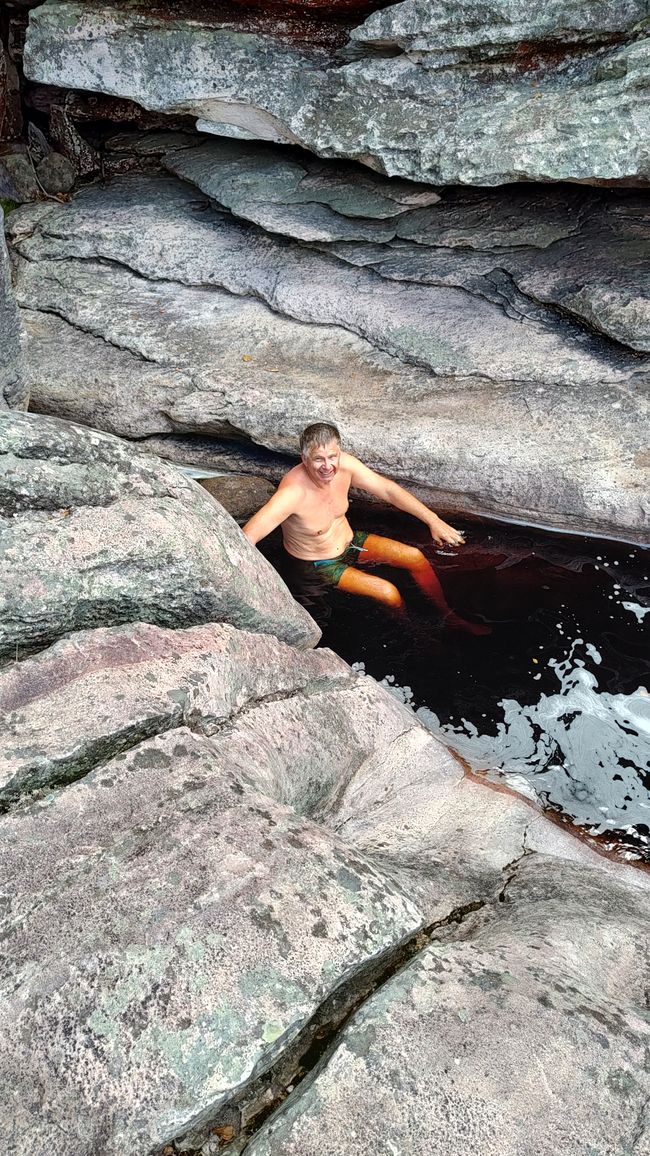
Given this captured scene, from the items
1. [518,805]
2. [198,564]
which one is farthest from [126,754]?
[518,805]

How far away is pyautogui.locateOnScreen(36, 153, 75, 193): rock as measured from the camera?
316 inches

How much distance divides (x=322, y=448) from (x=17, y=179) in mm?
4560

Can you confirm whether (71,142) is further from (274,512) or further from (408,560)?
(408,560)

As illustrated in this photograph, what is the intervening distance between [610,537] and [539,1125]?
446cm

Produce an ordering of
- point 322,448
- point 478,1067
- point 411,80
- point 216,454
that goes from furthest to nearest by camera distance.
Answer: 1. point 216,454
2. point 411,80
3. point 322,448
4. point 478,1067

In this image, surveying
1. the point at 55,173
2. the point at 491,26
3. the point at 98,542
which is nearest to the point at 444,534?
the point at 98,542

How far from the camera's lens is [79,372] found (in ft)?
22.8

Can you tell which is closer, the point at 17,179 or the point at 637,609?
the point at 637,609

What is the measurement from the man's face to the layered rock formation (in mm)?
1997

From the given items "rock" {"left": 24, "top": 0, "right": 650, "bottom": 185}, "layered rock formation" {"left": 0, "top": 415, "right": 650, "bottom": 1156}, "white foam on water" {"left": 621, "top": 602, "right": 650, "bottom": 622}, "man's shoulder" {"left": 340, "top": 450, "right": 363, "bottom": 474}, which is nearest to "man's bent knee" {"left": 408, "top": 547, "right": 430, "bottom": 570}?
"man's shoulder" {"left": 340, "top": 450, "right": 363, "bottom": 474}

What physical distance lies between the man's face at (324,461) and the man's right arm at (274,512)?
0.19 meters

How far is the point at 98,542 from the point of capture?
3580 mm

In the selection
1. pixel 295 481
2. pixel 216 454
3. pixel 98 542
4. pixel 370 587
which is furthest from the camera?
pixel 216 454

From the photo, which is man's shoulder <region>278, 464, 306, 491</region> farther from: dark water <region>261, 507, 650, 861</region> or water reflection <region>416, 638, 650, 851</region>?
water reflection <region>416, 638, 650, 851</region>
